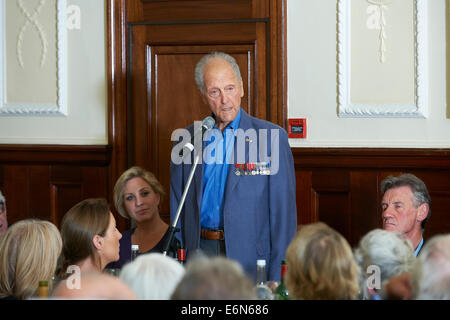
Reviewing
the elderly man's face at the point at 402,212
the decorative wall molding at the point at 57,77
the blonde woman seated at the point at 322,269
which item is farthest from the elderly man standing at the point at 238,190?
the decorative wall molding at the point at 57,77

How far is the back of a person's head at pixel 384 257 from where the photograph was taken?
2.11 m

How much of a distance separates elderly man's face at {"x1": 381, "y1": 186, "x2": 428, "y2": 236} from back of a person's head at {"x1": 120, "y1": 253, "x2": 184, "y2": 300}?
5.50 ft

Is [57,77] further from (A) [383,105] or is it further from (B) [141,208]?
(A) [383,105]

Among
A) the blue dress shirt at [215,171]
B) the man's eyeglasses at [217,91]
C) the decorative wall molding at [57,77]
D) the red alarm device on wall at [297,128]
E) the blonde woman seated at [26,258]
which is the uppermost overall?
the decorative wall molding at [57,77]

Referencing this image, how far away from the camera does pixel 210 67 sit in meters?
3.20

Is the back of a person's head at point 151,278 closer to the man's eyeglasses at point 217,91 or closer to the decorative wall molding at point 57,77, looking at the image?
the man's eyeglasses at point 217,91

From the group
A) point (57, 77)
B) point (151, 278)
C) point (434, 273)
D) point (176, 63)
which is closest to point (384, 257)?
point (434, 273)

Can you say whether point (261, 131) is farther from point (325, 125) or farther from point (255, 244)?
point (325, 125)

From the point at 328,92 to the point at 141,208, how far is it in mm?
1357

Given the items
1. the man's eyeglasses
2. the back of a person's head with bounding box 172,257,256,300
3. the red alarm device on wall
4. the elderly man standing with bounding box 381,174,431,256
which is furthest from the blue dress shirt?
the back of a person's head with bounding box 172,257,256,300

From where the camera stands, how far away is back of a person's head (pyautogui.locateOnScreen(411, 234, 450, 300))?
67.6 inches

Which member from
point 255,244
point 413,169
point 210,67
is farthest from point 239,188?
point 413,169

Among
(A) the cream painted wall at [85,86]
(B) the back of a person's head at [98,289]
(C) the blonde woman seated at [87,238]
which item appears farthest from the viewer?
(A) the cream painted wall at [85,86]

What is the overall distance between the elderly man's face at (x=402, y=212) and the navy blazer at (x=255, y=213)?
48 centimetres
